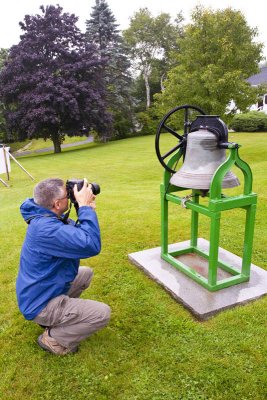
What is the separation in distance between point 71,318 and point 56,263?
47cm

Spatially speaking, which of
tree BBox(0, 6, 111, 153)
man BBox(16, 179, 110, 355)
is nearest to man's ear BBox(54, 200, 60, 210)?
man BBox(16, 179, 110, 355)

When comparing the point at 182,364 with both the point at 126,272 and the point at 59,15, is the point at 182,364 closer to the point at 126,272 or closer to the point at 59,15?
the point at 126,272

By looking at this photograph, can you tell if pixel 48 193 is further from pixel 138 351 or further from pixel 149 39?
pixel 149 39

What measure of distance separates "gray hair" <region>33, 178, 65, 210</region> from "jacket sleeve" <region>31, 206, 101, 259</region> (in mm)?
141

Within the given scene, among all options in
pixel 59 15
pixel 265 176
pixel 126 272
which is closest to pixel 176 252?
pixel 126 272

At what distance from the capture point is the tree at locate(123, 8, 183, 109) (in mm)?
34906

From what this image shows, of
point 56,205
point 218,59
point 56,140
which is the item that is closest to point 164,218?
point 56,205

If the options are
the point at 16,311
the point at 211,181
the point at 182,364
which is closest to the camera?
the point at 182,364

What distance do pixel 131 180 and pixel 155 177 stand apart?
0.89m

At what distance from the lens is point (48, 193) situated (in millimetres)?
2484

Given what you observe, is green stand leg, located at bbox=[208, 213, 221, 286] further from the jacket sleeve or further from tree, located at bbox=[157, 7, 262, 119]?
tree, located at bbox=[157, 7, 262, 119]

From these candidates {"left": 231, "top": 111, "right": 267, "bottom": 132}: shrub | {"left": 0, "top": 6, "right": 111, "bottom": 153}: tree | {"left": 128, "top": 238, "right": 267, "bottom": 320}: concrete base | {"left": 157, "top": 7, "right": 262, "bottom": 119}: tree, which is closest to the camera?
{"left": 128, "top": 238, "right": 267, "bottom": 320}: concrete base

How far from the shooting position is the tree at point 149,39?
115ft

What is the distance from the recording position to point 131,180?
10.6 m
